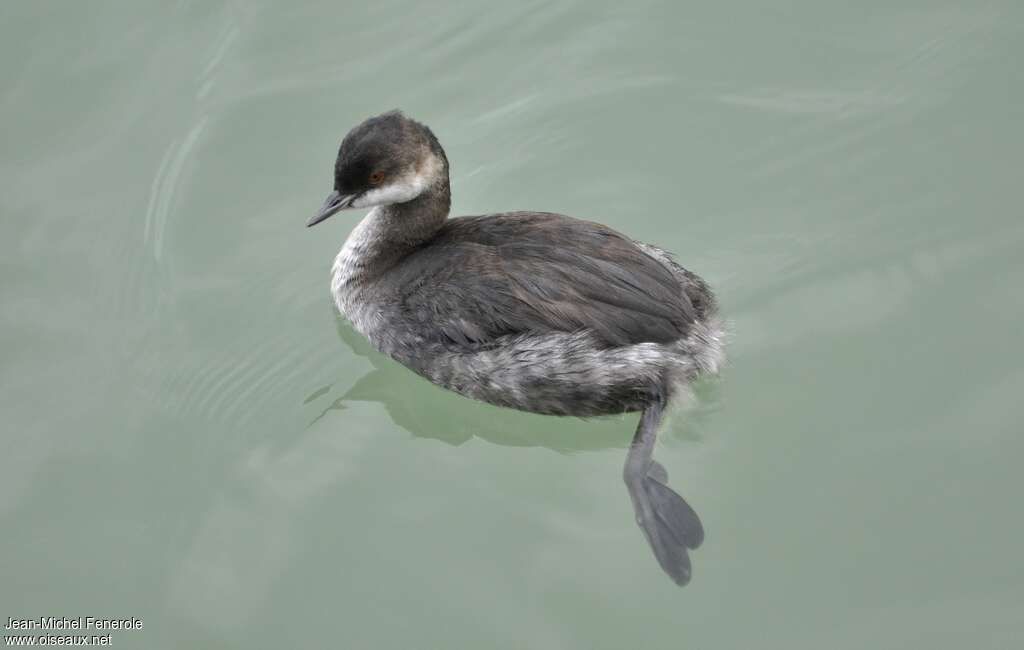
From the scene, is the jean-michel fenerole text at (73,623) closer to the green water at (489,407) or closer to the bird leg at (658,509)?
the green water at (489,407)

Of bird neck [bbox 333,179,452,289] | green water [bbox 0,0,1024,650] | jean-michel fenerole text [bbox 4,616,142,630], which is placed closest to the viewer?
green water [bbox 0,0,1024,650]

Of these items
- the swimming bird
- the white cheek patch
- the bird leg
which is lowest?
the bird leg

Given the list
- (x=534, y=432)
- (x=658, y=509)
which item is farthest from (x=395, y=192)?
(x=658, y=509)

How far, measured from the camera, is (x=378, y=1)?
278 inches

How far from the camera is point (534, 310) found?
15.5 ft

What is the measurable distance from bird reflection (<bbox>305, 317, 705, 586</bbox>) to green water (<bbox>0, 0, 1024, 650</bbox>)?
19 millimetres

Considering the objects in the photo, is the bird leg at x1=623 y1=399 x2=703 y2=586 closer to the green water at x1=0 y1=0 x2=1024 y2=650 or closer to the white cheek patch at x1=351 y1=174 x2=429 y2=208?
the green water at x1=0 y1=0 x2=1024 y2=650

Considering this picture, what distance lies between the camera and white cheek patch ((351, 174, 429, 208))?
5176 millimetres

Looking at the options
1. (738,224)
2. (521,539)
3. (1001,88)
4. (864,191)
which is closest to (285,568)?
(521,539)

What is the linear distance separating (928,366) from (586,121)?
2286 millimetres

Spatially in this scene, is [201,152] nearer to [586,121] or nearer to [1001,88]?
[586,121]

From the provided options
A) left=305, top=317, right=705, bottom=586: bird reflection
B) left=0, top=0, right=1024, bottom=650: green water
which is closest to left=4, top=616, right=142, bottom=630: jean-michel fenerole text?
left=0, top=0, right=1024, bottom=650: green water

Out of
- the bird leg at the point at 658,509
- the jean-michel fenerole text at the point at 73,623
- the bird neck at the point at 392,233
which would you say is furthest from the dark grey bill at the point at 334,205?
the jean-michel fenerole text at the point at 73,623

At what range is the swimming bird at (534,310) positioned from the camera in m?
4.66
